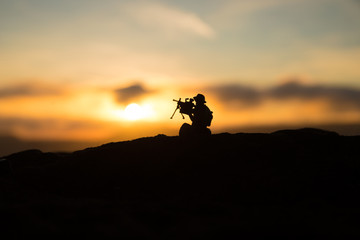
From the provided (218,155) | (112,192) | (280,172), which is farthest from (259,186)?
(112,192)

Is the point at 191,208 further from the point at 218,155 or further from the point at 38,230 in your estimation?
the point at 218,155

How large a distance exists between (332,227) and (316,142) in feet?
31.1

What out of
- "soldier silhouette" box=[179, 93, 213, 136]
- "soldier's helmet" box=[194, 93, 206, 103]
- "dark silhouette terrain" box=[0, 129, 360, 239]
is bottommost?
"dark silhouette terrain" box=[0, 129, 360, 239]

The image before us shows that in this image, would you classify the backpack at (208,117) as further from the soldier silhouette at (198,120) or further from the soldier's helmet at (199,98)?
the soldier's helmet at (199,98)

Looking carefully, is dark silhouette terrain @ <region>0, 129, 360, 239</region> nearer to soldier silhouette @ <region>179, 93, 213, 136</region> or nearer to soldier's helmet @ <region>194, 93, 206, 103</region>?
soldier silhouette @ <region>179, 93, 213, 136</region>

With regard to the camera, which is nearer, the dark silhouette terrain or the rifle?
the dark silhouette terrain

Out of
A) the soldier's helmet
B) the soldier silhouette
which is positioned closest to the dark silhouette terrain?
the soldier silhouette

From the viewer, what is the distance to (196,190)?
12.6m

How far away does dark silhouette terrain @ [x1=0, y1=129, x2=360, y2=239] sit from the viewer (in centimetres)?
757

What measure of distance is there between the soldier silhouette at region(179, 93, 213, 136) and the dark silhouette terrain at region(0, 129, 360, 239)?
0.80 m

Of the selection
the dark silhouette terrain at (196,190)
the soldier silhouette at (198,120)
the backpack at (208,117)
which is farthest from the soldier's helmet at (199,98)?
the dark silhouette terrain at (196,190)

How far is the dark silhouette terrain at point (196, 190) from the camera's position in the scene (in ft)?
24.8

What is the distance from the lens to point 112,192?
12977mm

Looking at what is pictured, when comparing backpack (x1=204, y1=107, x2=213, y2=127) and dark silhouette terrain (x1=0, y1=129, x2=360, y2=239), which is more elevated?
backpack (x1=204, y1=107, x2=213, y2=127)
